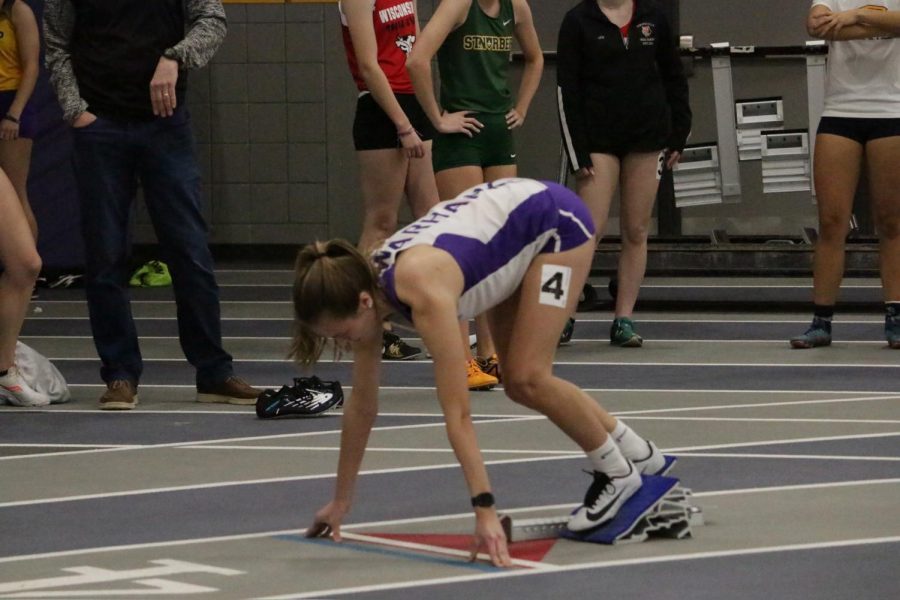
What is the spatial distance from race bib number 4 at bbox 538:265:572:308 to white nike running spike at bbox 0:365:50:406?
11.1 ft

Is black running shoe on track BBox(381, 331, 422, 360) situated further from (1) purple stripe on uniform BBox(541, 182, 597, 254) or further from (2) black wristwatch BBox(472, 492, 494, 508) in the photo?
(2) black wristwatch BBox(472, 492, 494, 508)

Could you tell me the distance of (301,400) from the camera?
7.08 m

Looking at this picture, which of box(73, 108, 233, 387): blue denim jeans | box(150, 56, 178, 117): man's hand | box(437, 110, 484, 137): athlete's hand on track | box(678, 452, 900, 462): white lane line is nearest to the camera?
box(678, 452, 900, 462): white lane line

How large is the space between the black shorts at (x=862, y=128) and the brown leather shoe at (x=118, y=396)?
349 centimetres

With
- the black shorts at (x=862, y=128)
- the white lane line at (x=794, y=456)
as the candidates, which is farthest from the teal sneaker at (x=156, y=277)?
the white lane line at (x=794, y=456)

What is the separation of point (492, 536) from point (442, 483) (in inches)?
49.0

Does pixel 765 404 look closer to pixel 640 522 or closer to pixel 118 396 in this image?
pixel 640 522

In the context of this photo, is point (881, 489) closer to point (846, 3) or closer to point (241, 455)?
point (241, 455)

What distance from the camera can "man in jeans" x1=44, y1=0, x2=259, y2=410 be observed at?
7195mm

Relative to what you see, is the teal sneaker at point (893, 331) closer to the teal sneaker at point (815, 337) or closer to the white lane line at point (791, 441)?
the teal sneaker at point (815, 337)

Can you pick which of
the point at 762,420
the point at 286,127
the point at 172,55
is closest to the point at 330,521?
the point at 762,420

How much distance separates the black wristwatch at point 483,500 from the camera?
4410 mm

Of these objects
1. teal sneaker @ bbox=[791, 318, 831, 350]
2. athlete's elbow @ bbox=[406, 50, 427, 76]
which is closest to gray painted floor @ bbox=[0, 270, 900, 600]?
teal sneaker @ bbox=[791, 318, 831, 350]

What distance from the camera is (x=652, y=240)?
39.1ft
